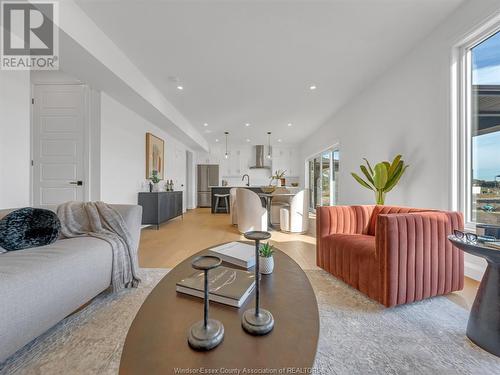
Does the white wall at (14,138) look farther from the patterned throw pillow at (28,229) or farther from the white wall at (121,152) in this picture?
the white wall at (121,152)

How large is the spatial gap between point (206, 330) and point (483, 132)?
2.99 meters

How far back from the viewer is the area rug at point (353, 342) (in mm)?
1042

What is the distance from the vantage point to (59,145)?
332cm

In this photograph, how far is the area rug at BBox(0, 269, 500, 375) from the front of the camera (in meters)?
1.04

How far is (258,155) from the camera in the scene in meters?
8.55

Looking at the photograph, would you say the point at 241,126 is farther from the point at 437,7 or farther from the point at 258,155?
the point at 437,7

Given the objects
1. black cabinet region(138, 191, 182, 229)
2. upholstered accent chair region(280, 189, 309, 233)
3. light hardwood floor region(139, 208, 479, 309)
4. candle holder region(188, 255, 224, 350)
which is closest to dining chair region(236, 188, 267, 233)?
light hardwood floor region(139, 208, 479, 309)

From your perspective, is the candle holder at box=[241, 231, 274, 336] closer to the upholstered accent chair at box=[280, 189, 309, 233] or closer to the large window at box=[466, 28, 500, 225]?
the large window at box=[466, 28, 500, 225]

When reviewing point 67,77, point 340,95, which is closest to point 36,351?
point 67,77

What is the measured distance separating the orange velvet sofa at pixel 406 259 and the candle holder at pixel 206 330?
1330 millimetres

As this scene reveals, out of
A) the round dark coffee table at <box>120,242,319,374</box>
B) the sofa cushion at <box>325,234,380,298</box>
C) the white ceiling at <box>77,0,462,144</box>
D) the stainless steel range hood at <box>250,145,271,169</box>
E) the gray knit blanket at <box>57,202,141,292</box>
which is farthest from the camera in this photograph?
the stainless steel range hood at <box>250,145,271,169</box>

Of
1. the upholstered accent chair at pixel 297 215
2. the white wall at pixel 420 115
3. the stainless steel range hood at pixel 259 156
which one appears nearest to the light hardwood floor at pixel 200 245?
the upholstered accent chair at pixel 297 215

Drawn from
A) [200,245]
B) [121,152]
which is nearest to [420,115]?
[200,245]

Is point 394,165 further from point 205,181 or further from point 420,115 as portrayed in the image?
point 205,181
